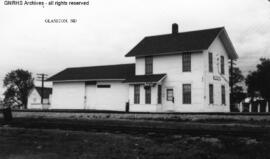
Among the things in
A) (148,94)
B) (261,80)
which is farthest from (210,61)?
(261,80)

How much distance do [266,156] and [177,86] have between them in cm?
2190

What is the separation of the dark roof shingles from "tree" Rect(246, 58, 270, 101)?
14.6m

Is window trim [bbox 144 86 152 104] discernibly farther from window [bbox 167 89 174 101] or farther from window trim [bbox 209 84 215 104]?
window trim [bbox 209 84 215 104]

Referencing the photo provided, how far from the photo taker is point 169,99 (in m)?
28.7

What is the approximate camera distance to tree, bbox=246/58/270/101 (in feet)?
132

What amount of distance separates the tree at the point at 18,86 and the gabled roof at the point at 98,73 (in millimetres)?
59560

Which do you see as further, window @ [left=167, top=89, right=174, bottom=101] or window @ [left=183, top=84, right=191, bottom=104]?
window @ [left=167, top=89, right=174, bottom=101]

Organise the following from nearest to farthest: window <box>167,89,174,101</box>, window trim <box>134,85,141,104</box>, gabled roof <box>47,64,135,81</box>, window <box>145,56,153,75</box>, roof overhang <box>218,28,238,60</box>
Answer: window <box>167,89,174,101</box>, window trim <box>134,85,141,104</box>, roof overhang <box>218,28,238,60</box>, window <box>145,56,153,75</box>, gabled roof <box>47,64,135,81</box>

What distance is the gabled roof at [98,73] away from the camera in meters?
33.2

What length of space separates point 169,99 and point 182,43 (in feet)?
17.2

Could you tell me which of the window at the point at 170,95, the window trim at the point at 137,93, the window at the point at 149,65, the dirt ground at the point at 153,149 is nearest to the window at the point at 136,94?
the window trim at the point at 137,93

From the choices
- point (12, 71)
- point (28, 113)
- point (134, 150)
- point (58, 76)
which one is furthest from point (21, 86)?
point (134, 150)

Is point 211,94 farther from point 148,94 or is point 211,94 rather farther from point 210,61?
point 148,94

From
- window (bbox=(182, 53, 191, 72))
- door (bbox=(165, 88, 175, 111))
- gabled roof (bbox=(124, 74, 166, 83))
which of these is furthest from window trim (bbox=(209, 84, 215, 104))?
gabled roof (bbox=(124, 74, 166, 83))
